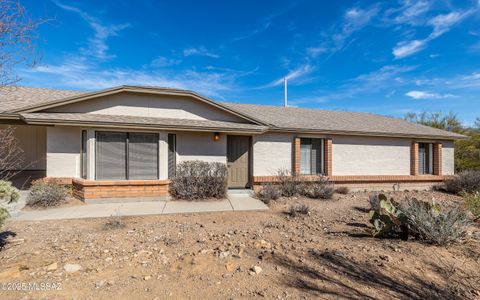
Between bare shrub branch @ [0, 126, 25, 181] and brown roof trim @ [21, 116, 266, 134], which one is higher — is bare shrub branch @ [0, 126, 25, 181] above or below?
below

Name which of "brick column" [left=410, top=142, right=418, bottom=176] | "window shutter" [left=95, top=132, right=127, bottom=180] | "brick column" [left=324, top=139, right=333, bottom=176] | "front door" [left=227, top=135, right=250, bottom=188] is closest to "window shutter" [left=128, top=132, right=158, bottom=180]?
"window shutter" [left=95, top=132, right=127, bottom=180]

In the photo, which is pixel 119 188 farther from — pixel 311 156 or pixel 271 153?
pixel 311 156

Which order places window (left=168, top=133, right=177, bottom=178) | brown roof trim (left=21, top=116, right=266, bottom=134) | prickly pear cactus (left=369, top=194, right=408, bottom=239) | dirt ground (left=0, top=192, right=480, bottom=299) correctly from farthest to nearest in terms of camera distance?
window (left=168, top=133, right=177, bottom=178) → brown roof trim (left=21, top=116, right=266, bottom=134) → prickly pear cactus (left=369, top=194, right=408, bottom=239) → dirt ground (left=0, top=192, right=480, bottom=299)

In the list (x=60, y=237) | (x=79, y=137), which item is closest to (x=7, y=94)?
(x=79, y=137)

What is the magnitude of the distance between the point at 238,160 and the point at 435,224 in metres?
7.43

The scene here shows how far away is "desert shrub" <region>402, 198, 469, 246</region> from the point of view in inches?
178

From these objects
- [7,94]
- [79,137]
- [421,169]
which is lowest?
[421,169]

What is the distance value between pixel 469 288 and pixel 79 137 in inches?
447

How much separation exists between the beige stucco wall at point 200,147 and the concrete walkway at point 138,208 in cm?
202

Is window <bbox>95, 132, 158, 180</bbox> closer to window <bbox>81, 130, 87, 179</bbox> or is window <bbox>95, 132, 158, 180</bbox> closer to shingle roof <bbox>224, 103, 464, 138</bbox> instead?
window <bbox>81, 130, 87, 179</bbox>

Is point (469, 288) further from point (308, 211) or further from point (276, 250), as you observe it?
point (308, 211)

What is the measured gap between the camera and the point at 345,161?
38.7ft

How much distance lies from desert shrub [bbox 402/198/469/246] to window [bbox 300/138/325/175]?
252 inches

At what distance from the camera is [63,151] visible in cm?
887
